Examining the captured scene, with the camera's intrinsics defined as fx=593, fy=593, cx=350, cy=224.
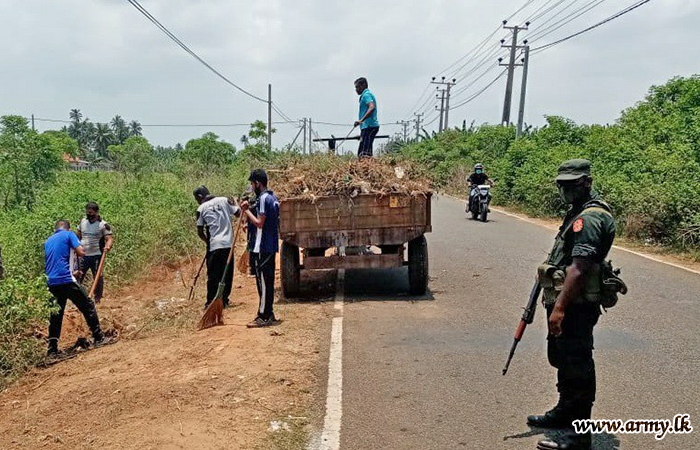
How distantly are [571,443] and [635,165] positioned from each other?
13350 millimetres

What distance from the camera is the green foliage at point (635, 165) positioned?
1215 centimetres

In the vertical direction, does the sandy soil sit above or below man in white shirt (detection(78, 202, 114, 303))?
below

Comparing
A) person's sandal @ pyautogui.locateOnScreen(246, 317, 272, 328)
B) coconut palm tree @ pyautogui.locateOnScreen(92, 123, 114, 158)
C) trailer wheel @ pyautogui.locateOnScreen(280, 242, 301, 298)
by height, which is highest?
coconut palm tree @ pyautogui.locateOnScreen(92, 123, 114, 158)

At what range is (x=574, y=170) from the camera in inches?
149

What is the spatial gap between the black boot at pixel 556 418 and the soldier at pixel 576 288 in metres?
0.02

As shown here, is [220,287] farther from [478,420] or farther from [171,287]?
[171,287]

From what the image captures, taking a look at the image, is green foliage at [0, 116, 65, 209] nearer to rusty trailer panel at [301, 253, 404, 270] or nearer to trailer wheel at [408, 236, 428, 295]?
rusty trailer panel at [301, 253, 404, 270]

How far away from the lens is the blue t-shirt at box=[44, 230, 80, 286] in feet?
23.2

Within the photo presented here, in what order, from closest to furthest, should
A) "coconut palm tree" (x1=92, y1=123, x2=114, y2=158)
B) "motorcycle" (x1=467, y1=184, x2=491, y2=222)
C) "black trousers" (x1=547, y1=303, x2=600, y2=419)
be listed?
"black trousers" (x1=547, y1=303, x2=600, y2=419)
"motorcycle" (x1=467, y1=184, x2=491, y2=222)
"coconut palm tree" (x1=92, y1=123, x2=114, y2=158)

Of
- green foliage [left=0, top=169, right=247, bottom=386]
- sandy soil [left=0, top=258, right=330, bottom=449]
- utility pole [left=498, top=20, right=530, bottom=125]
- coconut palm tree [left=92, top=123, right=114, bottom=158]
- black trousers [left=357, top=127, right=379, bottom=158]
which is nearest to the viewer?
sandy soil [left=0, top=258, right=330, bottom=449]

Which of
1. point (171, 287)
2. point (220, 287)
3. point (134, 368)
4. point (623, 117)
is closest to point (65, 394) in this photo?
point (134, 368)

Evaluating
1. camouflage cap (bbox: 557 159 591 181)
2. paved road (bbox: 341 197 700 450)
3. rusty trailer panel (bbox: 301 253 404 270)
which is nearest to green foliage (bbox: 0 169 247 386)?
rusty trailer panel (bbox: 301 253 404 270)

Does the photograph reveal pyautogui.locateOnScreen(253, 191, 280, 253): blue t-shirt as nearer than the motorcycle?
Yes

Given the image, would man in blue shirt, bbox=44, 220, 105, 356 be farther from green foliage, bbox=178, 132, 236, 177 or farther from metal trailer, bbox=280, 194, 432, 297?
green foliage, bbox=178, 132, 236, 177
